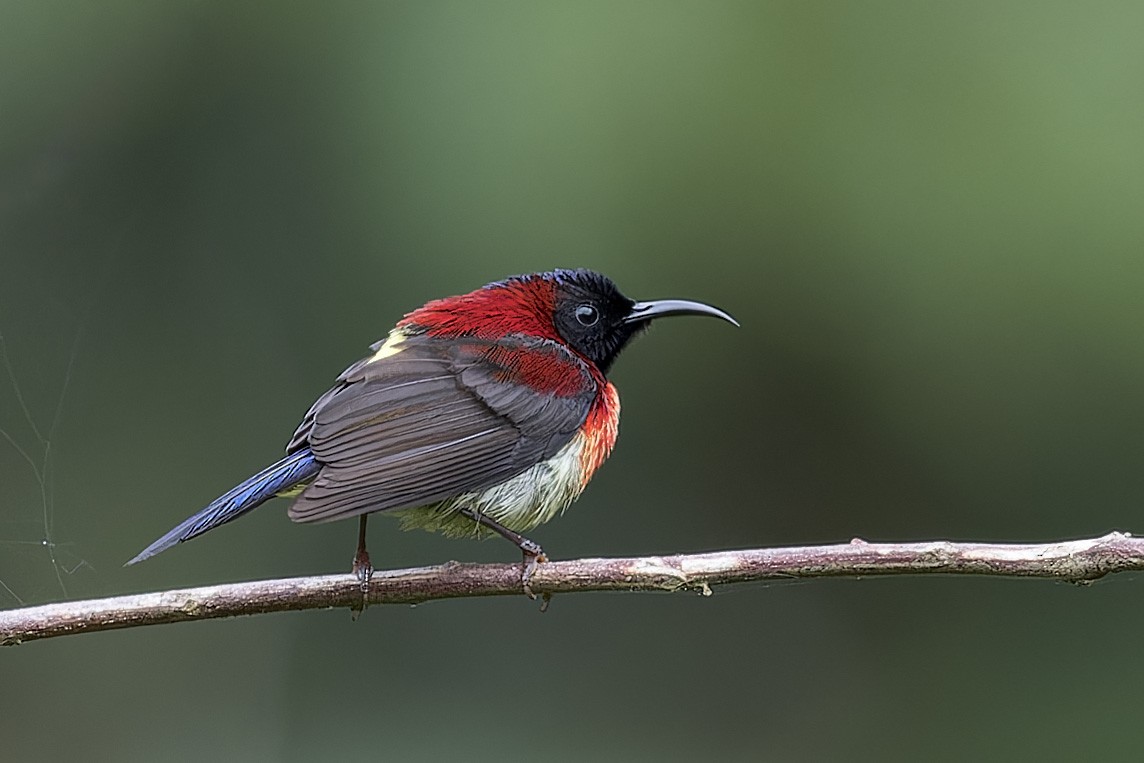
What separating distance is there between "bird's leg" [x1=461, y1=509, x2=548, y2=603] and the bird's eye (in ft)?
2.63

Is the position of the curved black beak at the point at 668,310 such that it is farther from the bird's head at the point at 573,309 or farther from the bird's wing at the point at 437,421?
the bird's wing at the point at 437,421

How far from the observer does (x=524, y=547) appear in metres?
3.12

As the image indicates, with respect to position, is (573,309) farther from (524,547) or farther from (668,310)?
(524,547)

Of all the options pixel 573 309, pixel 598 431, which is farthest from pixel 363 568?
pixel 573 309

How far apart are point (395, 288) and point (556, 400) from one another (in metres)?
1.65

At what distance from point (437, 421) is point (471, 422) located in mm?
99

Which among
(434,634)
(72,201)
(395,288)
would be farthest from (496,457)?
(72,201)

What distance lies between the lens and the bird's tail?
2896mm

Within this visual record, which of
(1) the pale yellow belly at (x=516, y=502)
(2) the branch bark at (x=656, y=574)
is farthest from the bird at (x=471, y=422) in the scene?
(2) the branch bark at (x=656, y=574)

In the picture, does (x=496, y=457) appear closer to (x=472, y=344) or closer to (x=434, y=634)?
(x=472, y=344)

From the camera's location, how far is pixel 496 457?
130 inches

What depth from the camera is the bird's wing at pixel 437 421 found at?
9.95 feet

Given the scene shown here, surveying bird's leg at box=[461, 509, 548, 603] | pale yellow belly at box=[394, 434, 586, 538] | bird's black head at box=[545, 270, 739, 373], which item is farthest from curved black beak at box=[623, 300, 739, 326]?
bird's leg at box=[461, 509, 548, 603]

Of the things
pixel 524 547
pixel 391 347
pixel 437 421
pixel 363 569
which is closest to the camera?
pixel 363 569
